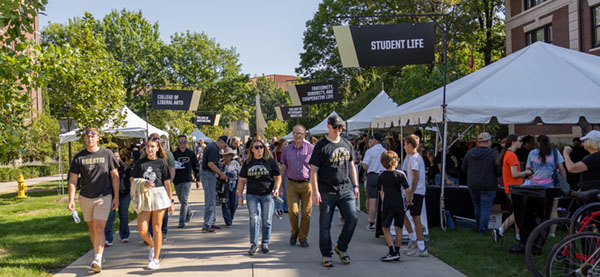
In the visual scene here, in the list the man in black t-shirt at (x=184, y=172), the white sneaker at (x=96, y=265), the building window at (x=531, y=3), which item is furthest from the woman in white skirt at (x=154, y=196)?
the building window at (x=531, y=3)

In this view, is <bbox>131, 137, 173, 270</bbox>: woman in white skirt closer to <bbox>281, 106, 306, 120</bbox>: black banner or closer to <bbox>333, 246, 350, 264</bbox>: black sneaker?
<bbox>333, 246, 350, 264</bbox>: black sneaker

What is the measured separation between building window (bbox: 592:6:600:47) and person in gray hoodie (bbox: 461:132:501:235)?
51.9 ft

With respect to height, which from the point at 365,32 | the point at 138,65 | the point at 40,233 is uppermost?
the point at 138,65

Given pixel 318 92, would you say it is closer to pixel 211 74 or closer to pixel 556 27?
pixel 556 27

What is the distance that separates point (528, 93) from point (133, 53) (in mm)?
41266

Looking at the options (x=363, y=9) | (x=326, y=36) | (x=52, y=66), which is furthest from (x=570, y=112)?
(x=326, y=36)

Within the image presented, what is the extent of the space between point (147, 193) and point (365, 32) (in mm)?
5105

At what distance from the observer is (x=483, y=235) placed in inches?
336

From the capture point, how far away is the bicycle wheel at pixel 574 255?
4918 mm

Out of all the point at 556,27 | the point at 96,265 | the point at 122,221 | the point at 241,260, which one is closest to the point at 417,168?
the point at 241,260

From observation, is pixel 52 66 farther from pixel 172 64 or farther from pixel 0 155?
pixel 172 64

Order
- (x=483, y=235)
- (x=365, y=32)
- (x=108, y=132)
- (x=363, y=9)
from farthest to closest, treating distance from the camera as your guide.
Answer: (x=363, y=9) → (x=108, y=132) → (x=365, y=32) → (x=483, y=235)

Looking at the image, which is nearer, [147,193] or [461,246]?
[147,193]

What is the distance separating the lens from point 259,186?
7.19 meters
